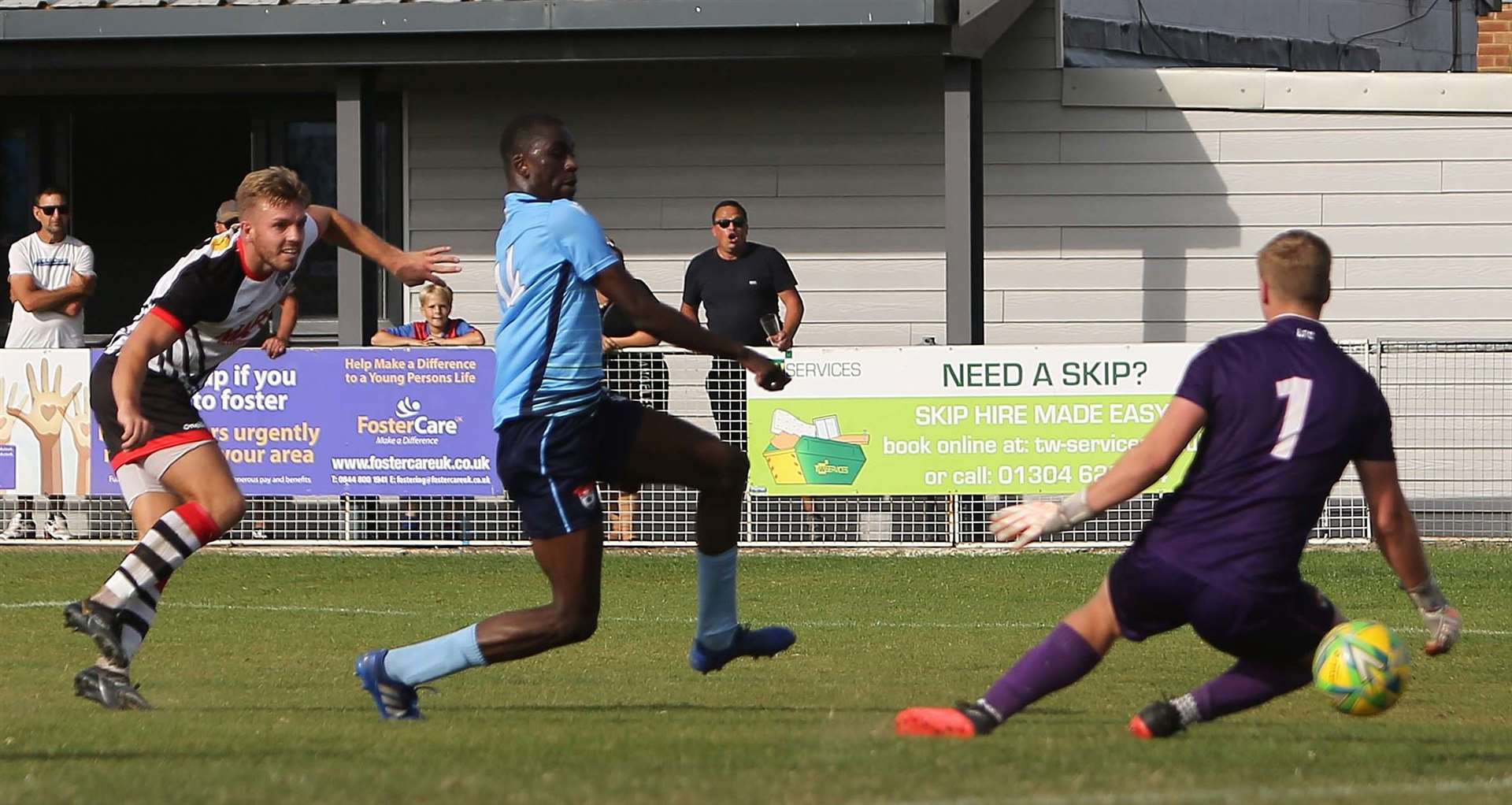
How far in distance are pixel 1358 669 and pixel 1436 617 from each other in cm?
36

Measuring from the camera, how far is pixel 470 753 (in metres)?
5.88

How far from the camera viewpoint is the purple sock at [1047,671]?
19.5 ft

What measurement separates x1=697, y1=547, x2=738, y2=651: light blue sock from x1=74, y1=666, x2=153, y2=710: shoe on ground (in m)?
1.96

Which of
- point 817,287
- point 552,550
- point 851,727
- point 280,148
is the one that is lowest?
point 851,727

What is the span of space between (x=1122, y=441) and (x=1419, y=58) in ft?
29.3

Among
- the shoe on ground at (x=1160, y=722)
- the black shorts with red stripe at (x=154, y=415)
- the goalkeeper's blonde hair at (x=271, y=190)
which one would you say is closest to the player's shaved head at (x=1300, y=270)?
the shoe on ground at (x=1160, y=722)

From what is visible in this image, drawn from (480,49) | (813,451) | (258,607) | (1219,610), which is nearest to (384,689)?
(1219,610)

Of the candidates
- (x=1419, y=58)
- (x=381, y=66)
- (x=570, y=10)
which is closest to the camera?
(x=570, y=10)

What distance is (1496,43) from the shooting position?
19547mm

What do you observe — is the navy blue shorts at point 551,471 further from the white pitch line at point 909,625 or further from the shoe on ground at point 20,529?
the shoe on ground at point 20,529

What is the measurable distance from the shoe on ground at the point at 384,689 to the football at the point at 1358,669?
283cm

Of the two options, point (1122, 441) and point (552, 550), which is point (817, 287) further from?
point (552, 550)

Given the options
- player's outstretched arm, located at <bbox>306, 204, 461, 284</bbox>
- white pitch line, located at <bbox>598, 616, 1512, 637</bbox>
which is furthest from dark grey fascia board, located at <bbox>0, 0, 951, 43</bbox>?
player's outstretched arm, located at <bbox>306, 204, 461, 284</bbox>

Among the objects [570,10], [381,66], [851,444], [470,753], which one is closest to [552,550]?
[470,753]
